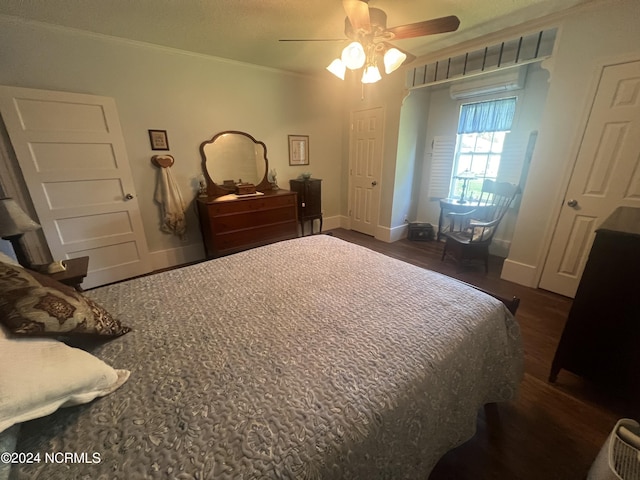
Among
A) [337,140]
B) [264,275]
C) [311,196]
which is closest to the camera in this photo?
[264,275]

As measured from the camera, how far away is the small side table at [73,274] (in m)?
1.56

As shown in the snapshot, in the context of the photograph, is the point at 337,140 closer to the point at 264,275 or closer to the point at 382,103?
the point at 382,103

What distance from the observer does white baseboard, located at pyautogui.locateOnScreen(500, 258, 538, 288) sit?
2602mm

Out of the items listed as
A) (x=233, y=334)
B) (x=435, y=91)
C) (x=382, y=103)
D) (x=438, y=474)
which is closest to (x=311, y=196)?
(x=382, y=103)

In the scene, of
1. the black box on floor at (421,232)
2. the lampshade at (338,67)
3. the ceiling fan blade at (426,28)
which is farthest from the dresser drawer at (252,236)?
the ceiling fan blade at (426,28)

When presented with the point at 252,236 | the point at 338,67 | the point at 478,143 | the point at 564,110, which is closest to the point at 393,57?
the point at 338,67

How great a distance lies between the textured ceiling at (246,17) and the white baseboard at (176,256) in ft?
7.47

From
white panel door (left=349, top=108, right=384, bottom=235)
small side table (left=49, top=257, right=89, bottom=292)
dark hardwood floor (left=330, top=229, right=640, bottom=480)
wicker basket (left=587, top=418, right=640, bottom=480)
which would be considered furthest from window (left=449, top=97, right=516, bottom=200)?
small side table (left=49, top=257, right=89, bottom=292)

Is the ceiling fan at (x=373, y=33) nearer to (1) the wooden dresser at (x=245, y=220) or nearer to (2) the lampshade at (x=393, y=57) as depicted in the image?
(2) the lampshade at (x=393, y=57)

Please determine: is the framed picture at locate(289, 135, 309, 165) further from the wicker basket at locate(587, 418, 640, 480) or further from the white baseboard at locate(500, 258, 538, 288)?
the wicker basket at locate(587, 418, 640, 480)

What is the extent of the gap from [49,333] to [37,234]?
259cm

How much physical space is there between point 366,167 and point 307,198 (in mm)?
1123

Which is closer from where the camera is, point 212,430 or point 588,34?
point 212,430

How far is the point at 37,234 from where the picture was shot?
7.91 feet
